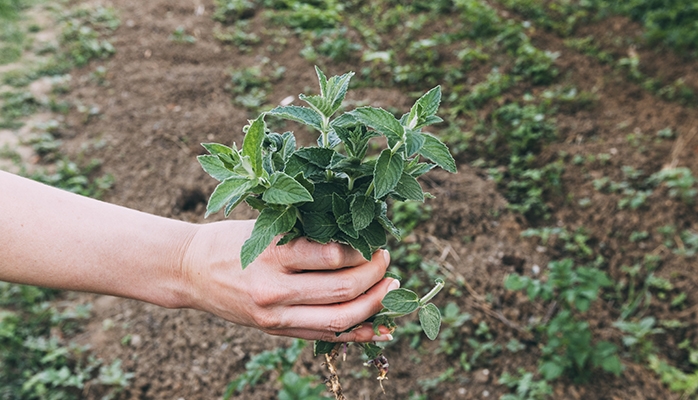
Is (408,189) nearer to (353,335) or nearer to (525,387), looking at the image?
(353,335)

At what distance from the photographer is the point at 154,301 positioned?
5.11 ft

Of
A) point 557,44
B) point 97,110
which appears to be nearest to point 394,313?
point 97,110

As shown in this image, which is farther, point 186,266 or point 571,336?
point 571,336

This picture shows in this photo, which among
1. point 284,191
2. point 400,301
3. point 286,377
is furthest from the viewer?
point 286,377

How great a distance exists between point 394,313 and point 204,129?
10.7ft

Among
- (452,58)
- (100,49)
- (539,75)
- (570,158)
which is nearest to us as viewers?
(570,158)

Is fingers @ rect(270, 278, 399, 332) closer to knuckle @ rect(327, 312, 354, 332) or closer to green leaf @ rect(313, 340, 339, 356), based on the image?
knuckle @ rect(327, 312, 354, 332)

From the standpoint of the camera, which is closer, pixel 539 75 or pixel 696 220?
pixel 696 220

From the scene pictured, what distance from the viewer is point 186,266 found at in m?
1.47

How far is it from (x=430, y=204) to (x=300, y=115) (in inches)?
92.6

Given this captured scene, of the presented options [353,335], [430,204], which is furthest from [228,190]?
[430,204]

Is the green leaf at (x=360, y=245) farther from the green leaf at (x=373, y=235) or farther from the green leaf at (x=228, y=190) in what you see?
the green leaf at (x=228, y=190)

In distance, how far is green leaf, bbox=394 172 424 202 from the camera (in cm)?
116

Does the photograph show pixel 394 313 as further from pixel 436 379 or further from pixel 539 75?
pixel 539 75
